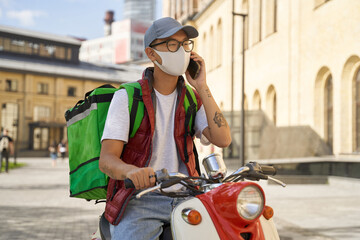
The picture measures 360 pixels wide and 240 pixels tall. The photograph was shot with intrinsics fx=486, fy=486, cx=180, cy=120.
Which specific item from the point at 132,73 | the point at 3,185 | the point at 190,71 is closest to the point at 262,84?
the point at 3,185

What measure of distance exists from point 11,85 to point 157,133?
5793 cm

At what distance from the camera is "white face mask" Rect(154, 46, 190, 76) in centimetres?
251

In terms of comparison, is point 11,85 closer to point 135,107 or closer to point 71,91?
point 71,91

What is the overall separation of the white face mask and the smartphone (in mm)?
200

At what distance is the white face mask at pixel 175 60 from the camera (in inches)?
98.7

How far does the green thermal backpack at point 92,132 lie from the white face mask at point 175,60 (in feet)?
0.60

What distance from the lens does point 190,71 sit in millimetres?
2779

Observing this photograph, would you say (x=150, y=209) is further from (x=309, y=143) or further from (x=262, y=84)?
(x=262, y=84)

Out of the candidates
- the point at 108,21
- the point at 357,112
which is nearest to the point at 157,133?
the point at 357,112

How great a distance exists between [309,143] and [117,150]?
18.3m

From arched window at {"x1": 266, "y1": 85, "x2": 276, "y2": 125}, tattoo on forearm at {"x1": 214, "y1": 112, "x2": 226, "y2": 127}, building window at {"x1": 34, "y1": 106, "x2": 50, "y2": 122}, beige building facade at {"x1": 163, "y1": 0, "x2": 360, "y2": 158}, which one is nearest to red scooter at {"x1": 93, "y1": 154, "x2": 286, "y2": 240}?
tattoo on forearm at {"x1": 214, "y1": 112, "x2": 226, "y2": 127}

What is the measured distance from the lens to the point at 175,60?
2512 mm

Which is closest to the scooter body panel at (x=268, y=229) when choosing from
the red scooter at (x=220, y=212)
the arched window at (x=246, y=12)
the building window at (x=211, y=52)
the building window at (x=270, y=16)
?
the red scooter at (x=220, y=212)

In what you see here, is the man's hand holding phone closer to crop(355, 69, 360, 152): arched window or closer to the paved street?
the paved street
